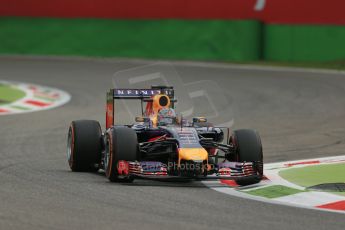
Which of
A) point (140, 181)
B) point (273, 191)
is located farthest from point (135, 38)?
point (273, 191)

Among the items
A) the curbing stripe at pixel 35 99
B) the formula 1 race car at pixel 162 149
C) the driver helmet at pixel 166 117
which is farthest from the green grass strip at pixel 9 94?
the driver helmet at pixel 166 117

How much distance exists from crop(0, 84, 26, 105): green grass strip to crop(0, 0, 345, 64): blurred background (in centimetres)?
709

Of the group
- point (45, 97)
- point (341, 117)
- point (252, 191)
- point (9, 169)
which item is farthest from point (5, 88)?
point (252, 191)

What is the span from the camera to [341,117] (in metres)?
21.7

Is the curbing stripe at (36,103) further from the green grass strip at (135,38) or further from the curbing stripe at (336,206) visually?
the curbing stripe at (336,206)

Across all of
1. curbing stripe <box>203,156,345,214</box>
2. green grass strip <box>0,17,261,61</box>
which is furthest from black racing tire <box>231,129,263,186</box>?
green grass strip <box>0,17,261,61</box>

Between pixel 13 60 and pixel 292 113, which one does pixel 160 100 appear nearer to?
pixel 292 113

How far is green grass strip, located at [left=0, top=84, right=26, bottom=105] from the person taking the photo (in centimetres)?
2419

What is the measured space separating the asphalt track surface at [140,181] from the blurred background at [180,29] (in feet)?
2.60

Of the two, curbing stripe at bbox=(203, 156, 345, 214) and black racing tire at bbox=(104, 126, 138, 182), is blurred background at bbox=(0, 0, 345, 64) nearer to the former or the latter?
curbing stripe at bbox=(203, 156, 345, 214)

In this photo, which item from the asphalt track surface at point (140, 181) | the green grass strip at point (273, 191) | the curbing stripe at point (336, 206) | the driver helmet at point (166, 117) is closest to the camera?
the asphalt track surface at point (140, 181)

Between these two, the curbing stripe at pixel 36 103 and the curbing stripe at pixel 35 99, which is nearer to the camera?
the curbing stripe at pixel 35 99

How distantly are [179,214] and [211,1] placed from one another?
23051 millimetres

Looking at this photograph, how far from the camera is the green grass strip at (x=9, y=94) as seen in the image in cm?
2419
